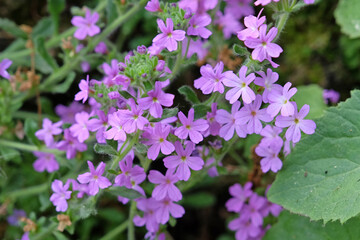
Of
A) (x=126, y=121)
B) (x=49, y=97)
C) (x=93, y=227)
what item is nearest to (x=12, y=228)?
(x=93, y=227)

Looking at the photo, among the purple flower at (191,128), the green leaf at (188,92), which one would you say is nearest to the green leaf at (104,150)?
the purple flower at (191,128)

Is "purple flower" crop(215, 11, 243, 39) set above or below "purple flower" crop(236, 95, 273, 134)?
below

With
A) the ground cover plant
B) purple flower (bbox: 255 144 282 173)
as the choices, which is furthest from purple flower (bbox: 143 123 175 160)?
purple flower (bbox: 255 144 282 173)

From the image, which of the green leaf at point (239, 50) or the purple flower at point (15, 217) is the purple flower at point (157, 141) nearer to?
the green leaf at point (239, 50)

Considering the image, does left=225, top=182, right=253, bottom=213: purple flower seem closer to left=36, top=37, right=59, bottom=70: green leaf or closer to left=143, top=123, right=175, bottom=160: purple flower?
left=143, top=123, right=175, bottom=160: purple flower

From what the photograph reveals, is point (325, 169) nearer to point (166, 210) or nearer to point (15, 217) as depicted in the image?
point (166, 210)

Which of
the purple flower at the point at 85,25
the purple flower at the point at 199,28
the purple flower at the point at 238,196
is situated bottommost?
the purple flower at the point at 238,196

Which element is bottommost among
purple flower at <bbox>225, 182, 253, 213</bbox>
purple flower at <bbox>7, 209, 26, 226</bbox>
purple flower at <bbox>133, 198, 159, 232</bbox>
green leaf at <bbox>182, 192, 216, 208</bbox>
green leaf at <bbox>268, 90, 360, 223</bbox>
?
green leaf at <bbox>182, 192, 216, 208</bbox>
